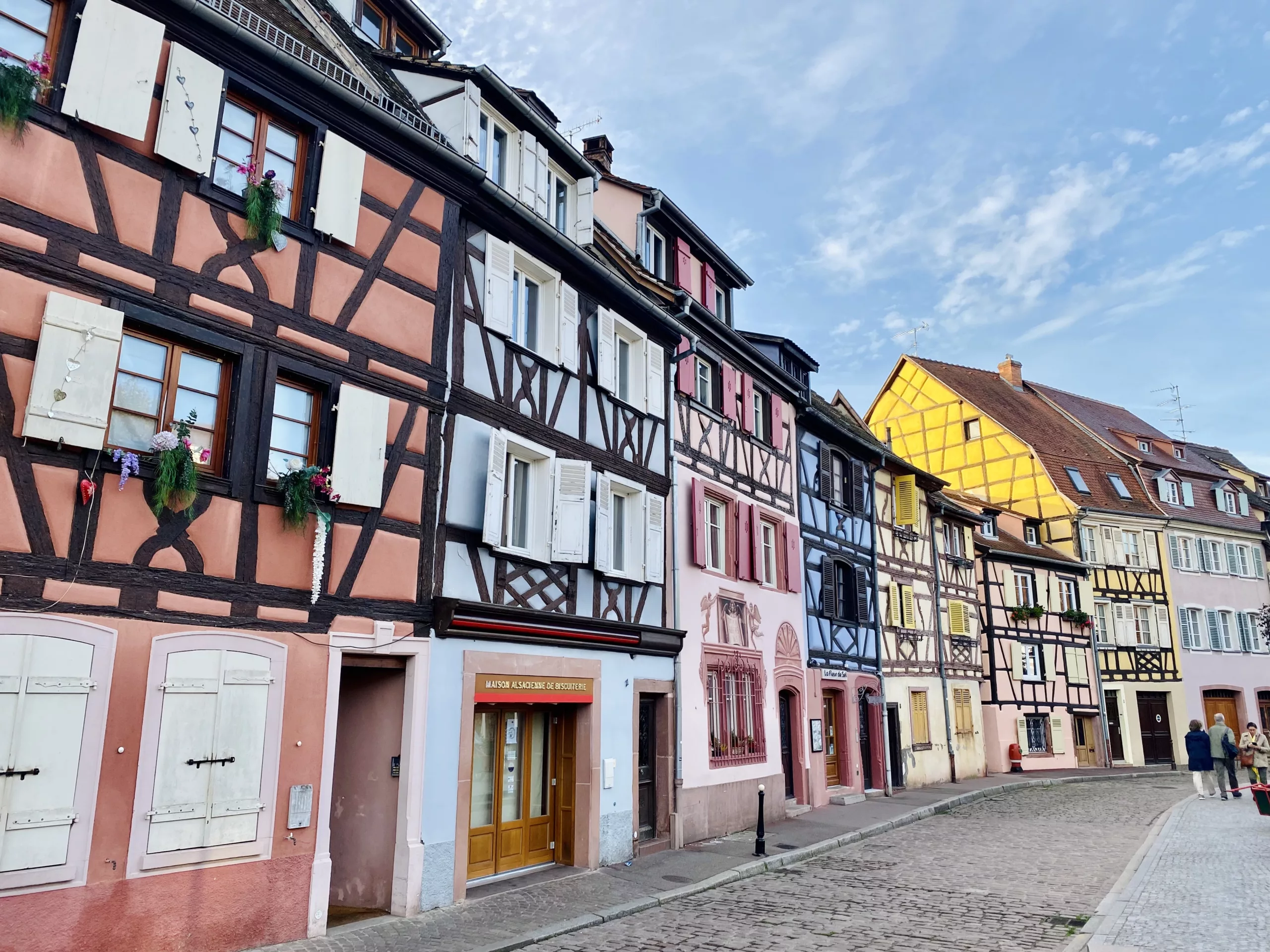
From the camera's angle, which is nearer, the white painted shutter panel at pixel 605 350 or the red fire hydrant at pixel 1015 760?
the white painted shutter panel at pixel 605 350

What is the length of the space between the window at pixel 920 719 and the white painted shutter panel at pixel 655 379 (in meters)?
13.1

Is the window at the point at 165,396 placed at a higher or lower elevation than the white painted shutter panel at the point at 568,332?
lower

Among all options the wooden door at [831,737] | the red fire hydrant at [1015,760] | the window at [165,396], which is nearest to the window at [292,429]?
the window at [165,396]

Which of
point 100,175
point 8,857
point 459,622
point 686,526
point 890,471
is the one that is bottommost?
point 8,857

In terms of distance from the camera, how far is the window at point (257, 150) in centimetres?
864

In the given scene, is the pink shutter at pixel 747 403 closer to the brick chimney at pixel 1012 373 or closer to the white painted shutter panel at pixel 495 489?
the white painted shutter panel at pixel 495 489

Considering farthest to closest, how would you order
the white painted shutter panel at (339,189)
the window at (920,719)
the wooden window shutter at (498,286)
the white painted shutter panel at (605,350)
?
the window at (920,719), the white painted shutter panel at (605,350), the wooden window shutter at (498,286), the white painted shutter panel at (339,189)

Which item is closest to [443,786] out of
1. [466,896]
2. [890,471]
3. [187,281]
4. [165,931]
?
[466,896]

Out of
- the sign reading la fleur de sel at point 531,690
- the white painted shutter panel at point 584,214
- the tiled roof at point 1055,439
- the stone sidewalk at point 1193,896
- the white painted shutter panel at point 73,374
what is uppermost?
the tiled roof at point 1055,439

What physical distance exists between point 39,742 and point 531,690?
560 cm

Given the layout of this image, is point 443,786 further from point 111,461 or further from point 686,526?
point 686,526

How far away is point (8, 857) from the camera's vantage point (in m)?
6.49

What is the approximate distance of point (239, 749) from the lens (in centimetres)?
805

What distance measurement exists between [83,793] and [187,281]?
4115mm
